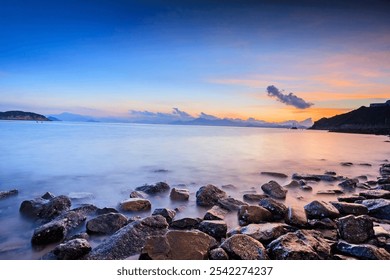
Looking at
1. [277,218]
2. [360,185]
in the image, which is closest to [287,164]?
[360,185]

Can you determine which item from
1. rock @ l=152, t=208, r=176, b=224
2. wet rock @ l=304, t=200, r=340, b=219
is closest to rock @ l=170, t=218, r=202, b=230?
rock @ l=152, t=208, r=176, b=224

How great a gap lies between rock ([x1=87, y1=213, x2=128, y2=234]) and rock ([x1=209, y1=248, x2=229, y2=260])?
108 cm

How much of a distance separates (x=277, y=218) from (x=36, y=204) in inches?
104

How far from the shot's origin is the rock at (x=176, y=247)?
6.21 feet

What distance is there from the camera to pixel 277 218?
117 inches

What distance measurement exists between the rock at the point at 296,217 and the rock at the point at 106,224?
5.32 feet

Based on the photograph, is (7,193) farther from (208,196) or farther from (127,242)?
(208,196)

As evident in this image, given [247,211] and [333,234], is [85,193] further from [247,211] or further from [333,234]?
[333,234]

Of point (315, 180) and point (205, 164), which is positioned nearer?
point (315, 180)

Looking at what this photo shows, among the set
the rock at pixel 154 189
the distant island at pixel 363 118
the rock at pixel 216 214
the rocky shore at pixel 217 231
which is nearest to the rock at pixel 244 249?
the rocky shore at pixel 217 231

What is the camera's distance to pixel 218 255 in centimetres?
196

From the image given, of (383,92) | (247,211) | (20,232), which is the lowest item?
(20,232)

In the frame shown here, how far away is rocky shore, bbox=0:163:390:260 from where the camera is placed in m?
1.97

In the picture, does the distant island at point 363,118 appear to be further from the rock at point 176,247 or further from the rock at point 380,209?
the rock at point 176,247
